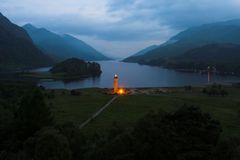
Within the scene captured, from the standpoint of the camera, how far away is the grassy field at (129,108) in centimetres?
5353

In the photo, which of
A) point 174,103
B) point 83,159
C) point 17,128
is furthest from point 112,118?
point 83,159

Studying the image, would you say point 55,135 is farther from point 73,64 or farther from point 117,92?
point 73,64

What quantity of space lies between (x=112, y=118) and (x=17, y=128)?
3052cm

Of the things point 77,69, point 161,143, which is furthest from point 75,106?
point 77,69

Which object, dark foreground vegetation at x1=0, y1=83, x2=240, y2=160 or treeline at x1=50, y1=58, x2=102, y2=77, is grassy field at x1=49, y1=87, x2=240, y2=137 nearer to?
dark foreground vegetation at x1=0, y1=83, x2=240, y2=160

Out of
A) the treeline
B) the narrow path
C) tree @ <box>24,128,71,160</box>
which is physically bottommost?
the narrow path

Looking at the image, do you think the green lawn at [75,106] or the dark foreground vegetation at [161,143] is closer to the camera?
the dark foreground vegetation at [161,143]

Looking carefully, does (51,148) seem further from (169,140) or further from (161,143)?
(169,140)

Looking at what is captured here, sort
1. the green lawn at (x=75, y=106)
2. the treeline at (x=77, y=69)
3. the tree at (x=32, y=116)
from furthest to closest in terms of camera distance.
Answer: the treeline at (x=77, y=69)
the green lawn at (x=75, y=106)
the tree at (x=32, y=116)

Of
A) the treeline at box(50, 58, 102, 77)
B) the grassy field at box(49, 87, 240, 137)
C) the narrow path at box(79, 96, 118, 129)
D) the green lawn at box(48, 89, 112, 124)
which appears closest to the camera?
the narrow path at box(79, 96, 118, 129)

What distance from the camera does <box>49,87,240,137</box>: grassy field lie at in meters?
53.5

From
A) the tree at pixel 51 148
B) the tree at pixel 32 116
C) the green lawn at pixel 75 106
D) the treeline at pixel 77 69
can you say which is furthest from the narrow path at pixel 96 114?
the treeline at pixel 77 69

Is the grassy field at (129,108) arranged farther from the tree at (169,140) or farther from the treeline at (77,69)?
the treeline at (77,69)

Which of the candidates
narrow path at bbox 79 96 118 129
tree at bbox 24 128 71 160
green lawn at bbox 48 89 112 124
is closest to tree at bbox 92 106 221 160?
tree at bbox 24 128 71 160
